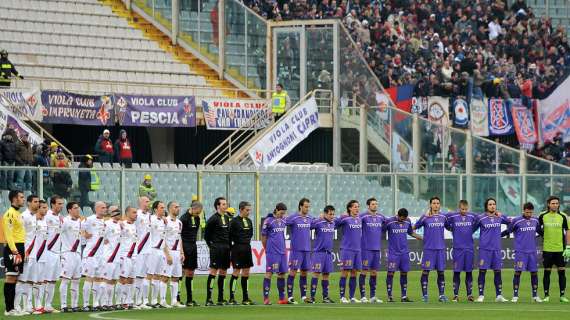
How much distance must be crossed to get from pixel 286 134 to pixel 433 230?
1450cm

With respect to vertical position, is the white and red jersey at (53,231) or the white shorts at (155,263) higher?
the white and red jersey at (53,231)

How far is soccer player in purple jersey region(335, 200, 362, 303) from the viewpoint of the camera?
94.6 ft

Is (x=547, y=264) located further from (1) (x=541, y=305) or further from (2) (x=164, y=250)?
(2) (x=164, y=250)

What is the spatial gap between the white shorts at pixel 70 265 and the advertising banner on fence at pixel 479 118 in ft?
74.4

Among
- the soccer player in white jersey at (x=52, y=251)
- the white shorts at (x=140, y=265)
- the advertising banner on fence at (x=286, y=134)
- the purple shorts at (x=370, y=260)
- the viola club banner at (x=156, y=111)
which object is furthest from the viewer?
the advertising banner on fence at (x=286, y=134)

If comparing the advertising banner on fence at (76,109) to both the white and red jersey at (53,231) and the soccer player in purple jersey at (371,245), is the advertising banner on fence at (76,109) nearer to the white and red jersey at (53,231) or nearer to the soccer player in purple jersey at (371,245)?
the soccer player in purple jersey at (371,245)

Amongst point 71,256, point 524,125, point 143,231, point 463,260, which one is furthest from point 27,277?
point 524,125

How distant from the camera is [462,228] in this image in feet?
97.7

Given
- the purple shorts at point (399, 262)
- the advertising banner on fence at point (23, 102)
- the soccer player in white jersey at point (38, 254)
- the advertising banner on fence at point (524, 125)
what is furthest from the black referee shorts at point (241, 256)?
the advertising banner on fence at point (524, 125)

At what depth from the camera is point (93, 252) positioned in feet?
86.6

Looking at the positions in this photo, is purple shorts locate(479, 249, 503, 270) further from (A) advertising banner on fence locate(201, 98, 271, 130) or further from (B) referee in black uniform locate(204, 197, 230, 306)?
(A) advertising banner on fence locate(201, 98, 271, 130)

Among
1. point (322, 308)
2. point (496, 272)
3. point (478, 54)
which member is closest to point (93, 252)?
point (322, 308)

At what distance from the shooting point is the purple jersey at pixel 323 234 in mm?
28578

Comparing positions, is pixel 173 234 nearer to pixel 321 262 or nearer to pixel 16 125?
pixel 321 262
